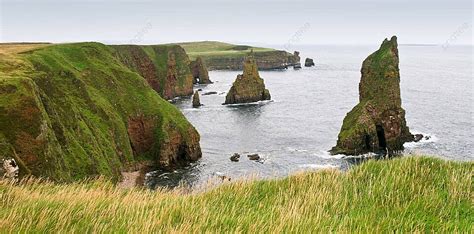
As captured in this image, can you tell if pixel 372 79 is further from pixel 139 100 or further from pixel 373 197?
pixel 373 197

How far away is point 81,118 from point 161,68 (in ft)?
383

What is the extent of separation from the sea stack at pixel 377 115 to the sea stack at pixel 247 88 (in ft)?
206

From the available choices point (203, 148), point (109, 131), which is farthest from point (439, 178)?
point (203, 148)

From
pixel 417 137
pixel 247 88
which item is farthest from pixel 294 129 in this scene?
pixel 247 88

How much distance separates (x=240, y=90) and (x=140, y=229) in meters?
148

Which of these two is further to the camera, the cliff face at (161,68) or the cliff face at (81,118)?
the cliff face at (161,68)

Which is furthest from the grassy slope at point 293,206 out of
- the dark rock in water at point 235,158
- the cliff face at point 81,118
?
the dark rock in water at point 235,158

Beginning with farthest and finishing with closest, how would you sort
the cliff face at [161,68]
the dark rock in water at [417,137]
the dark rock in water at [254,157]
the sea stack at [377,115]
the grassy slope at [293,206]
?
the cliff face at [161,68], the dark rock in water at [417,137], the sea stack at [377,115], the dark rock in water at [254,157], the grassy slope at [293,206]

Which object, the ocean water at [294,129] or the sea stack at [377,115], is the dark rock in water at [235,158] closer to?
the ocean water at [294,129]

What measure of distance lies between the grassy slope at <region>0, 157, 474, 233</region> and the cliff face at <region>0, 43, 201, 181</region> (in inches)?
1529

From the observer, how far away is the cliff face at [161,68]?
6727 inches

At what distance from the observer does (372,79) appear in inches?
3819

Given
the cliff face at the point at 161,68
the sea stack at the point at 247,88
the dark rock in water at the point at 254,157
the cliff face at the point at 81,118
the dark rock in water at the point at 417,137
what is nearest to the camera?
the cliff face at the point at 81,118

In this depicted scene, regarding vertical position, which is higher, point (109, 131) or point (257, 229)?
point (257, 229)
